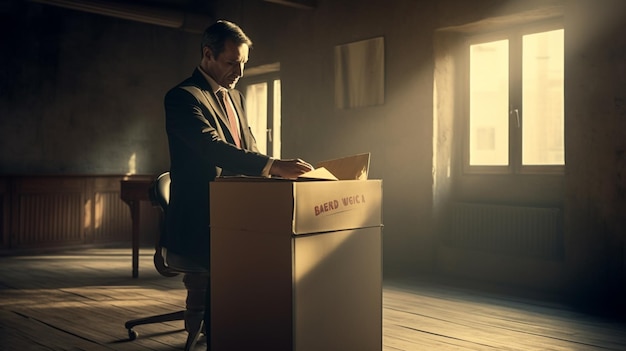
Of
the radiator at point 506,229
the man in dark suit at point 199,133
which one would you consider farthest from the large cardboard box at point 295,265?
the radiator at point 506,229

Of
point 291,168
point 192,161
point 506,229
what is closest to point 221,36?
point 192,161

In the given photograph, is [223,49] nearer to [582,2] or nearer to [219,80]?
[219,80]

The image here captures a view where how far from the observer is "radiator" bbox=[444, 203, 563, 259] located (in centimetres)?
493

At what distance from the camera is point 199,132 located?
246cm

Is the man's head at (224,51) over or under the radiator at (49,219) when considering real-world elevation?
over

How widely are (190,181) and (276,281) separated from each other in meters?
0.78

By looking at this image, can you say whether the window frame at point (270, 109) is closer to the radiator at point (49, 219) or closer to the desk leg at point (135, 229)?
the radiator at point (49, 219)

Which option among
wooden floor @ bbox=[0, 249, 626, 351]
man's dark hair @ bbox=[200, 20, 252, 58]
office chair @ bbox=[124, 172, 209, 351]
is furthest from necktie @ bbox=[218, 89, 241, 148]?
wooden floor @ bbox=[0, 249, 626, 351]

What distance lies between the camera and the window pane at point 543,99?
5.09m

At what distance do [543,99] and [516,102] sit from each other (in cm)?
24

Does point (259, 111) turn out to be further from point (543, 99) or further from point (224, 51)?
point (224, 51)

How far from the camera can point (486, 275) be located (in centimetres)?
534

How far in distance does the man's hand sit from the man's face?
578mm

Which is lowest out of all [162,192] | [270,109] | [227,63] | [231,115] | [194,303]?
[194,303]
